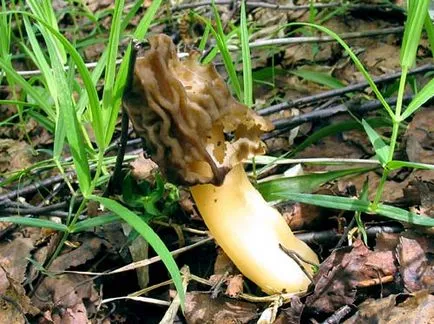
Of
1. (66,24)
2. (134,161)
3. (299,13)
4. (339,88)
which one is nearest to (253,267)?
(134,161)

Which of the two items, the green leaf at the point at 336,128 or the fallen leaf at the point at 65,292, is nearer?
the fallen leaf at the point at 65,292

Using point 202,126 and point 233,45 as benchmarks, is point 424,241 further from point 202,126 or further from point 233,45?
point 233,45

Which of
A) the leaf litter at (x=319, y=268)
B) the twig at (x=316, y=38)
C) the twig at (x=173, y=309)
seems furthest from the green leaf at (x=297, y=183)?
→ the twig at (x=316, y=38)

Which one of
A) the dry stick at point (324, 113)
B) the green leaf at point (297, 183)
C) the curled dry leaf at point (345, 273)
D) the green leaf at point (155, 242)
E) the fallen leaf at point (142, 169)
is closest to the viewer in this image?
the green leaf at point (155, 242)

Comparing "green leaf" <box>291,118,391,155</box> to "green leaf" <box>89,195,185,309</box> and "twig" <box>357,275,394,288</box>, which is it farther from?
"green leaf" <box>89,195,185,309</box>

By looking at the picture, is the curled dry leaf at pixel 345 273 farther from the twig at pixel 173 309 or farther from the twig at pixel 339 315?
the twig at pixel 173 309

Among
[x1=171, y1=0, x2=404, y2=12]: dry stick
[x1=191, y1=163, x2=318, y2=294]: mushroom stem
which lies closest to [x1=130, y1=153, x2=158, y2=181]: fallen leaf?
[x1=191, y1=163, x2=318, y2=294]: mushroom stem

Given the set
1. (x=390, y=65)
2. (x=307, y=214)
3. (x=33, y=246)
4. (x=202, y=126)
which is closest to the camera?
(x=202, y=126)

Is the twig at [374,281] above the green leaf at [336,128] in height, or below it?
below
